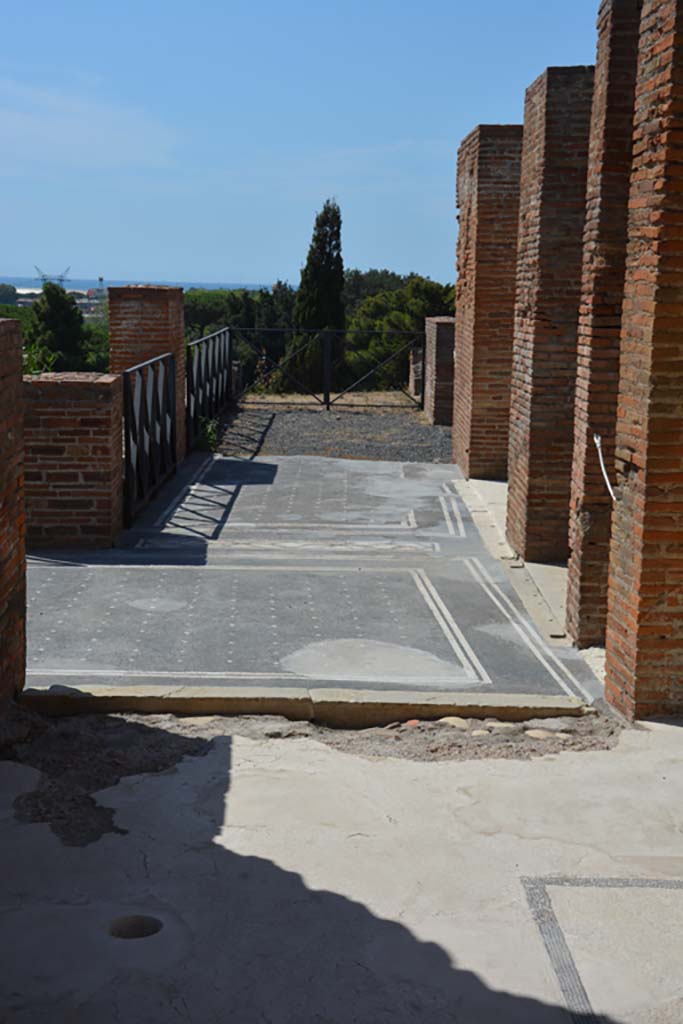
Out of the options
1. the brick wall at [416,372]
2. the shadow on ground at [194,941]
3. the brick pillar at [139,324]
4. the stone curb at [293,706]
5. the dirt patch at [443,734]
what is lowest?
the dirt patch at [443,734]

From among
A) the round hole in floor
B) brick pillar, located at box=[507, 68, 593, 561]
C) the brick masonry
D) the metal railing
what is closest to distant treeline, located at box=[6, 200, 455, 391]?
the metal railing

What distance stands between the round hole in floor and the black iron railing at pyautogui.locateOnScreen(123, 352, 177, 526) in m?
6.60

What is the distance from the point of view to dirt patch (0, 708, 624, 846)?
16.6 ft

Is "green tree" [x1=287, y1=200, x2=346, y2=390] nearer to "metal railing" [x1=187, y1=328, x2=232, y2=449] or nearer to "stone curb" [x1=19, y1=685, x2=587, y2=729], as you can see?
"metal railing" [x1=187, y1=328, x2=232, y2=449]

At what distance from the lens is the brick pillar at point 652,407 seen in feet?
17.3

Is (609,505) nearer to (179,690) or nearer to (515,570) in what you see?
(515,570)

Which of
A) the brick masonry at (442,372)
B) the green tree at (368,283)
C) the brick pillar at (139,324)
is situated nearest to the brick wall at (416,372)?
the brick masonry at (442,372)

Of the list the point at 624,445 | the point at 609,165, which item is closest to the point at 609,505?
the point at 624,445

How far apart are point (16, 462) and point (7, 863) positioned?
88.1 inches

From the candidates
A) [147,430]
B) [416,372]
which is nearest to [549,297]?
[147,430]

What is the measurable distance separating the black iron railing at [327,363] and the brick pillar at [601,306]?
11.9 metres

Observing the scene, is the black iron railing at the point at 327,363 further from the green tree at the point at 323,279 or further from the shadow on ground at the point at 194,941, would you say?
the shadow on ground at the point at 194,941

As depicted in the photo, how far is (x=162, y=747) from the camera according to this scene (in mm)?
5469

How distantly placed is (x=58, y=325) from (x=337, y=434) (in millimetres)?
22019
